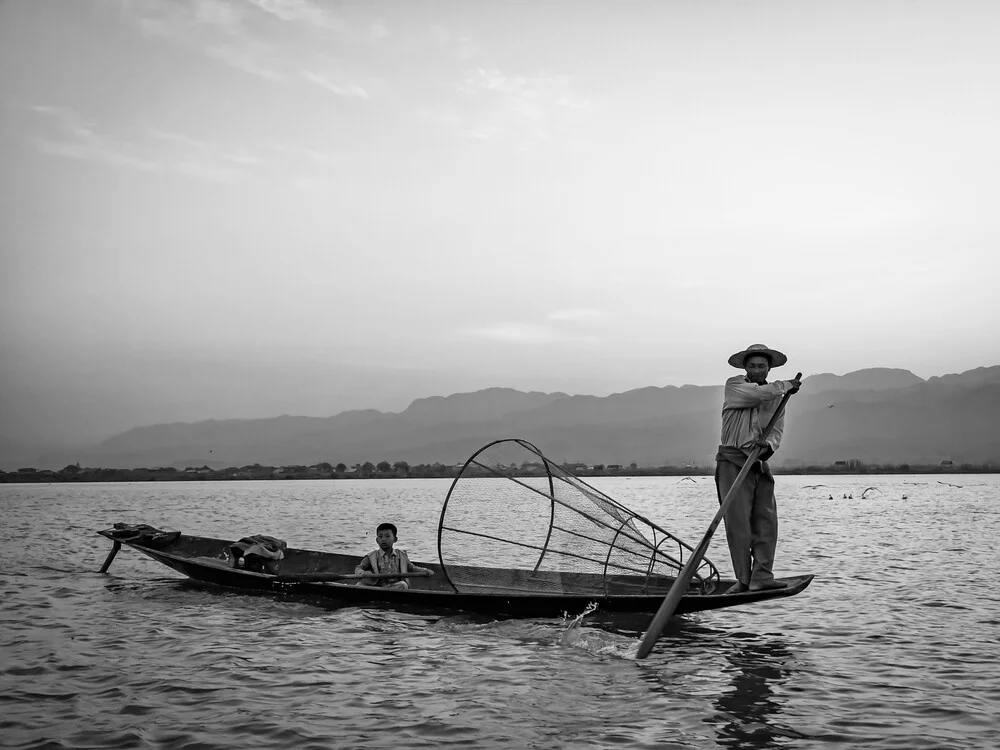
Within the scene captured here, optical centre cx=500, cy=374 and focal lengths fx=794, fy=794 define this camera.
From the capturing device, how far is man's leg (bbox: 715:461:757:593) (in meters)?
8.72

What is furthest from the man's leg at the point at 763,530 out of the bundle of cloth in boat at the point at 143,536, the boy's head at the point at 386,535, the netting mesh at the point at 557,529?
the bundle of cloth in boat at the point at 143,536

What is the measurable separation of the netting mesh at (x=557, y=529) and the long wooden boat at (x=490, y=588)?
0.03 m

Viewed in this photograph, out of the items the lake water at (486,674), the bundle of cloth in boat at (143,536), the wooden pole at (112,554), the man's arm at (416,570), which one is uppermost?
the bundle of cloth in boat at (143,536)

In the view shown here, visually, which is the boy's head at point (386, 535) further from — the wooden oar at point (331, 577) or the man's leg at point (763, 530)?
the man's leg at point (763, 530)

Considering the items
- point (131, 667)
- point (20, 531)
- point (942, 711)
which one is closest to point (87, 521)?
point (20, 531)

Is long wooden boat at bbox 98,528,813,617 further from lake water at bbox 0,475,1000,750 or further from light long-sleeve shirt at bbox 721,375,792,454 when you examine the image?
light long-sleeve shirt at bbox 721,375,792,454

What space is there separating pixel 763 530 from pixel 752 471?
0.67 metres

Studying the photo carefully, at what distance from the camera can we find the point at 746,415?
8.80 metres

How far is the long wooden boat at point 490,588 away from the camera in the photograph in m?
9.35

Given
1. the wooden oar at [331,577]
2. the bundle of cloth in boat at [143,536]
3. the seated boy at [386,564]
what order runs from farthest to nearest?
the bundle of cloth in boat at [143,536], the seated boy at [386,564], the wooden oar at [331,577]

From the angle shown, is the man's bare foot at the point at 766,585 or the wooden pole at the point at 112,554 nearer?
the man's bare foot at the point at 766,585

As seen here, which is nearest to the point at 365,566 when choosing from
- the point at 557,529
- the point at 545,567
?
the point at 545,567

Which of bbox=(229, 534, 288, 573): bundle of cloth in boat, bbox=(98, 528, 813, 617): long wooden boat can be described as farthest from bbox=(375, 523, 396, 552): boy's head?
bbox=(229, 534, 288, 573): bundle of cloth in boat

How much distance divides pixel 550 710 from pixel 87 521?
34.2 m
